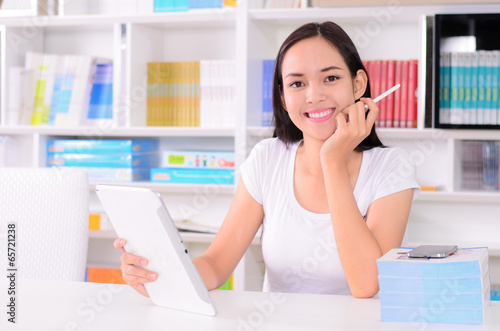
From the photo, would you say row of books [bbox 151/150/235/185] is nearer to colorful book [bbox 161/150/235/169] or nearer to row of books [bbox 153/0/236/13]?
colorful book [bbox 161/150/235/169]

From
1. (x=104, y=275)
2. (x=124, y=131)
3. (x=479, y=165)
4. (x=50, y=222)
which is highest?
(x=124, y=131)

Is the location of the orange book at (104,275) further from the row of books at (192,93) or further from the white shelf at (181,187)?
the row of books at (192,93)

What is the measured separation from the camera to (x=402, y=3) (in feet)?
7.73

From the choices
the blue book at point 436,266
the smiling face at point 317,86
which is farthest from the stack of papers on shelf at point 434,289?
the smiling face at point 317,86

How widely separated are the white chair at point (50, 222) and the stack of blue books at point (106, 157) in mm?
1212

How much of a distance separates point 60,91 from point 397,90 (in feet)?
4.81

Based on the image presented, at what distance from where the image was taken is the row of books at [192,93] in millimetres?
2662

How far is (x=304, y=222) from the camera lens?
155cm

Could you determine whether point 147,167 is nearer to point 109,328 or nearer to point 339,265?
point 339,265

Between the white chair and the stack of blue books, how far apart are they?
47.7 inches

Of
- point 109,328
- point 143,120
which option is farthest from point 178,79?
point 109,328

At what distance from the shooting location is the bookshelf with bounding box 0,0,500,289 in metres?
2.49

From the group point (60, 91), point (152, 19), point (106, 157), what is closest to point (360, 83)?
point (152, 19)

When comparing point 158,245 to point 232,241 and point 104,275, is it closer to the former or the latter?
point 232,241
